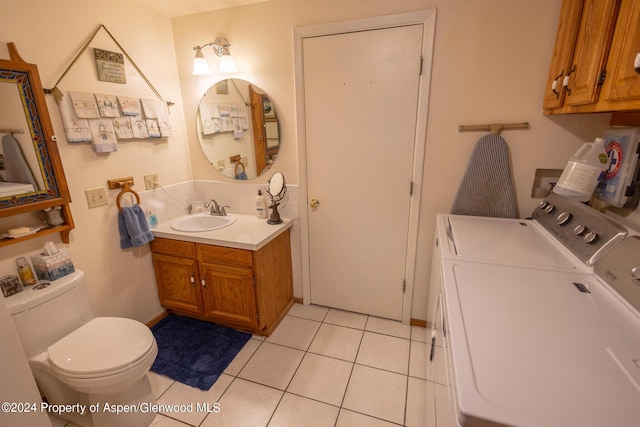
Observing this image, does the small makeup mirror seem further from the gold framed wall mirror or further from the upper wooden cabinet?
the upper wooden cabinet

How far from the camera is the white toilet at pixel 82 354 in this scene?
4.42 feet

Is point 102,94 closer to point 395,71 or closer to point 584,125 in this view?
point 395,71

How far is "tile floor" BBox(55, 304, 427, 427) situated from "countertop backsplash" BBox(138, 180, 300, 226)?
995mm

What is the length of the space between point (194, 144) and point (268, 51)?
995mm

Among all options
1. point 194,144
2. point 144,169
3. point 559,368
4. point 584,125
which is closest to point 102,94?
point 144,169

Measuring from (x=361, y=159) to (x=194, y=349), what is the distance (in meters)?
1.79

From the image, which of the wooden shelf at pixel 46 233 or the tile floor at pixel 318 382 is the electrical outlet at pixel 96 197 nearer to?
the wooden shelf at pixel 46 233

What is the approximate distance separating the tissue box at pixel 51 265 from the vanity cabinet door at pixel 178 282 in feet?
2.07

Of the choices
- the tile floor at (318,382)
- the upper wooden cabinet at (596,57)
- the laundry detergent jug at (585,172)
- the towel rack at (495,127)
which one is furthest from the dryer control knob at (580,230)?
the tile floor at (318,382)

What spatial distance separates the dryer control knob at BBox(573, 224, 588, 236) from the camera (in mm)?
1197

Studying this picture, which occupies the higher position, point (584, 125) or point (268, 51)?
point (268, 51)

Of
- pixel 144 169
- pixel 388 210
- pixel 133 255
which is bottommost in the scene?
pixel 133 255

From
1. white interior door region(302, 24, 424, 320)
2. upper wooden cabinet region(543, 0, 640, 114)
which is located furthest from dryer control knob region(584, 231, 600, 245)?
white interior door region(302, 24, 424, 320)

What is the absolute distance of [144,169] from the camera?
6.97 ft
